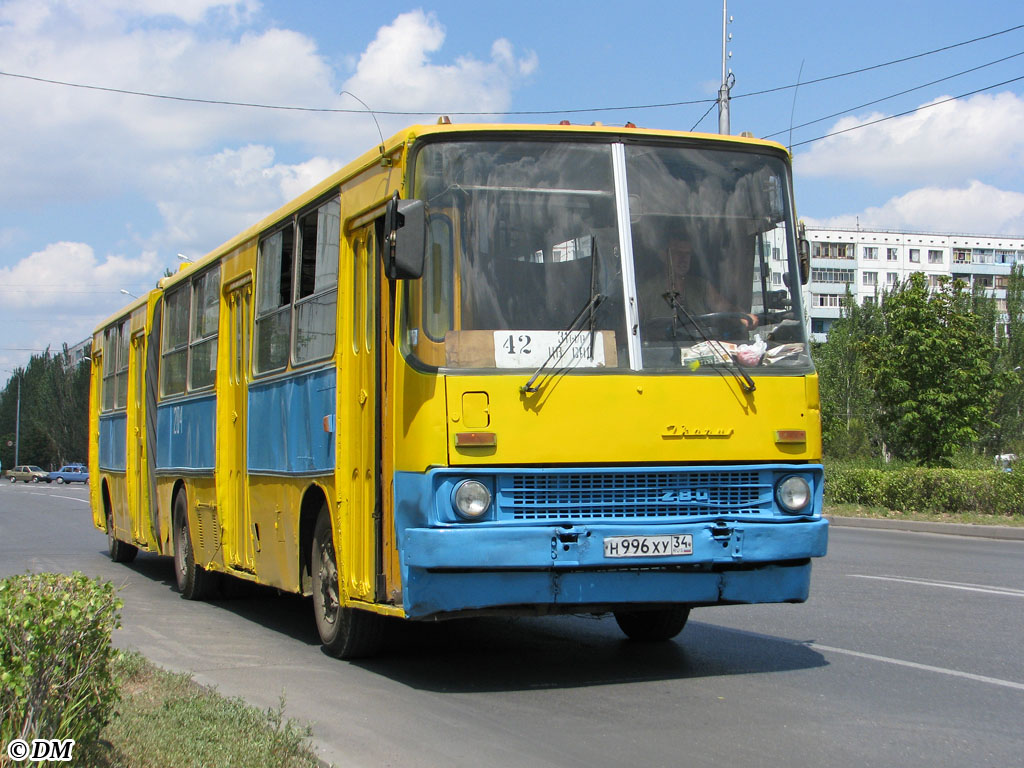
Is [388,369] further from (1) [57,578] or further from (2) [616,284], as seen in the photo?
(1) [57,578]

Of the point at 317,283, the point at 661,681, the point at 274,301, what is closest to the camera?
the point at 661,681

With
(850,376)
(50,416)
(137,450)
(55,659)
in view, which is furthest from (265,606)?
(50,416)

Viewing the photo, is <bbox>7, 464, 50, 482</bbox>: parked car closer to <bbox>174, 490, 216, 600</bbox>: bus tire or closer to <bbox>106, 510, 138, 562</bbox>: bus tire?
<bbox>106, 510, 138, 562</bbox>: bus tire

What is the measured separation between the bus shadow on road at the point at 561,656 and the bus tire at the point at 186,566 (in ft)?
11.6

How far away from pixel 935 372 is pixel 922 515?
277 inches

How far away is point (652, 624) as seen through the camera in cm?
934

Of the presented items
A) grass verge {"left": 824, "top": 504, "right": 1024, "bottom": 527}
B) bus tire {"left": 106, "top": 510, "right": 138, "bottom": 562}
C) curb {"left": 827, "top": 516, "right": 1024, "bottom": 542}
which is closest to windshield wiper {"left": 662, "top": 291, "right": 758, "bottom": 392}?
bus tire {"left": 106, "top": 510, "right": 138, "bottom": 562}

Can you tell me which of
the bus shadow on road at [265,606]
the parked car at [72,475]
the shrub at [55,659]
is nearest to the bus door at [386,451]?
the bus shadow on road at [265,606]

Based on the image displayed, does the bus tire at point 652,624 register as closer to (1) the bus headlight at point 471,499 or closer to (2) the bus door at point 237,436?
(1) the bus headlight at point 471,499

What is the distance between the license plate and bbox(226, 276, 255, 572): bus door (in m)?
4.54

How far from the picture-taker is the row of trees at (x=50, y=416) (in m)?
113

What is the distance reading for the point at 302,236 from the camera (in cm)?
973

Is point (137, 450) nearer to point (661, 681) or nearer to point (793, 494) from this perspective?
point (661, 681)

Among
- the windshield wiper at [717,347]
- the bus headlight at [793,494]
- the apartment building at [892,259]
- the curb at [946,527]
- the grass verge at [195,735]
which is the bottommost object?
the grass verge at [195,735]
